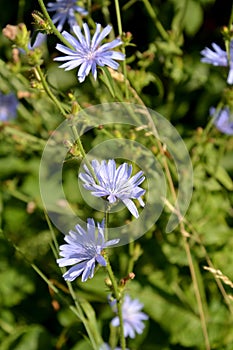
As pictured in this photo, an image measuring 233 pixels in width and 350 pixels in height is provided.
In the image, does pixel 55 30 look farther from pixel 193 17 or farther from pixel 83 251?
pixel 193 17

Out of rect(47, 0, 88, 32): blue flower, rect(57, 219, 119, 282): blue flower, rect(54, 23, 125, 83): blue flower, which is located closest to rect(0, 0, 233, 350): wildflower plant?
rect(47, 0, 88, 32): blue flower

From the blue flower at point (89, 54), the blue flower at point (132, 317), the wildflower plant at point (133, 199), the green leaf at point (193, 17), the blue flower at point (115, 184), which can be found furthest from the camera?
the green leaf at point (193, 17)

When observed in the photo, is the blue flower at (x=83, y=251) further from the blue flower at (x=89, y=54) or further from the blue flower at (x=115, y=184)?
the blue flower at (x=89, y=54)

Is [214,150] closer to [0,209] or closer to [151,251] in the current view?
[151,251]

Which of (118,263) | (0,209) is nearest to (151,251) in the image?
(118,263)

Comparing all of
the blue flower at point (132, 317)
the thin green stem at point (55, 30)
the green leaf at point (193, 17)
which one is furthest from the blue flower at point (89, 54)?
the green leaf at point (193, 17)

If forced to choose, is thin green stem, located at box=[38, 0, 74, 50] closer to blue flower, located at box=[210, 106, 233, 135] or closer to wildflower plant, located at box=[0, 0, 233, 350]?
wildflower plant, located at box=[0, 0, 233, 350]
